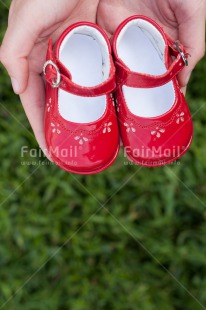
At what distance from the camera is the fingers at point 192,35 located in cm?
195

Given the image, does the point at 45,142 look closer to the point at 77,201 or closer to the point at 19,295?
the point at 77,201

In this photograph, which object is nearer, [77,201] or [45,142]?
[45,142]

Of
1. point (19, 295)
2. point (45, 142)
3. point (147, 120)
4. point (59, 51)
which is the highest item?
point (59, 51)

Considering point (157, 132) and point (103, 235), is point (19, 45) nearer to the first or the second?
point (157, 132)

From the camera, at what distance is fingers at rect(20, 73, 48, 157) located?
6.32ft

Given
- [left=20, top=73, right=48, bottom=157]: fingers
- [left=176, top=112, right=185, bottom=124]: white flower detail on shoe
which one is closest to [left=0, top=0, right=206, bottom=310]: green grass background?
[left=20, top=73, right=48, bottom=157]: fingers

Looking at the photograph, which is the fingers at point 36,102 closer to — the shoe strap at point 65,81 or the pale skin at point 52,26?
the pale skin at point 52,26

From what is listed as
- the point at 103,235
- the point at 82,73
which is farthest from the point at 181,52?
the point at 103,235

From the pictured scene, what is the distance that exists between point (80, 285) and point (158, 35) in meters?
1.01

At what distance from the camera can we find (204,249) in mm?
2184

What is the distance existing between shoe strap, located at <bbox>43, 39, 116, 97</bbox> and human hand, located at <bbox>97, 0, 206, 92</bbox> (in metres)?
0.38

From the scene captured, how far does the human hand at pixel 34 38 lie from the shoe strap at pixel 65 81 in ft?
0.33

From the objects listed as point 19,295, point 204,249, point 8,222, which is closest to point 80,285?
point 19,295

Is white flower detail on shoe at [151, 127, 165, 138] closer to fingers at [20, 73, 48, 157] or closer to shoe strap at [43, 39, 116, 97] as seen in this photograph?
shoe strap at [43, 39, 116, 97]
